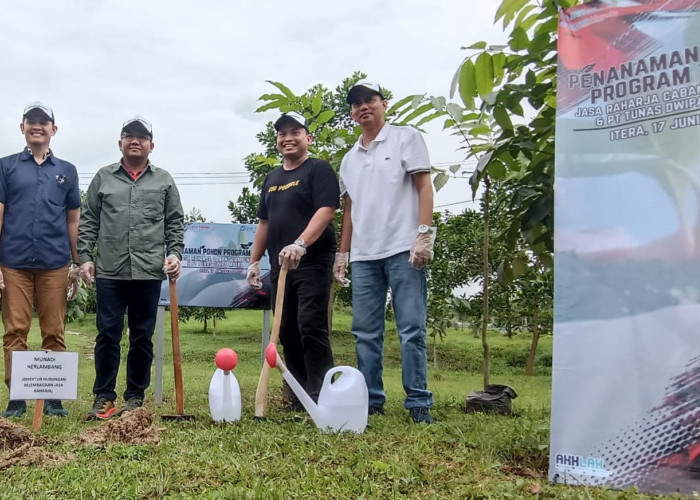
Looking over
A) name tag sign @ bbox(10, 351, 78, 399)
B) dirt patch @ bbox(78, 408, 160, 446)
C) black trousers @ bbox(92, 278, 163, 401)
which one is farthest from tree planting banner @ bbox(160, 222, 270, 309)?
dirt patch @ bbox(78, 408, 160, 446)

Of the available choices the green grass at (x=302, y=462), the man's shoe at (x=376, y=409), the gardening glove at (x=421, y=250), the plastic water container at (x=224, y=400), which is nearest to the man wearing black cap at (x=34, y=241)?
the green grass at (x=302, y=462)

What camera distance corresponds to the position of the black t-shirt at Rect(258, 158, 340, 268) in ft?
11.7

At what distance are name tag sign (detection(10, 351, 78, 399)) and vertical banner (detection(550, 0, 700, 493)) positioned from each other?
8.25 feet

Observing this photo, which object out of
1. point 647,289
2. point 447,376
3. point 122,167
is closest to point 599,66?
point 647,289

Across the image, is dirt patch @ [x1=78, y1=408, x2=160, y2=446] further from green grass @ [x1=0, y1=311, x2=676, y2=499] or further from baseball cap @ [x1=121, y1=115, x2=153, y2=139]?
baseball cap @ [x1=121, y1=115, x2=153, y2=139]

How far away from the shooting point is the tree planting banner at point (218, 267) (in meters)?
4.68

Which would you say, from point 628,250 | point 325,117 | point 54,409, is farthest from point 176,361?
point 628,250

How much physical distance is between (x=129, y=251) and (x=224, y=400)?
112 cm

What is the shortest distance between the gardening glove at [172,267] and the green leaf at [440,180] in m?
1.66

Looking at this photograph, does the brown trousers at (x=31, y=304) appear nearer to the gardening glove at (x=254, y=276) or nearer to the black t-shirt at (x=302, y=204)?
the gardening glove at (x=254, y=276)

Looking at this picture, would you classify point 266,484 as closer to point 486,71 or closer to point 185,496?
point 185,496

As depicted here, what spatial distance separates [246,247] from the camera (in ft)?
15.5

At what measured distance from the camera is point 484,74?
2.79 meters

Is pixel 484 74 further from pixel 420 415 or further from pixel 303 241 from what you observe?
pixel 420 415
